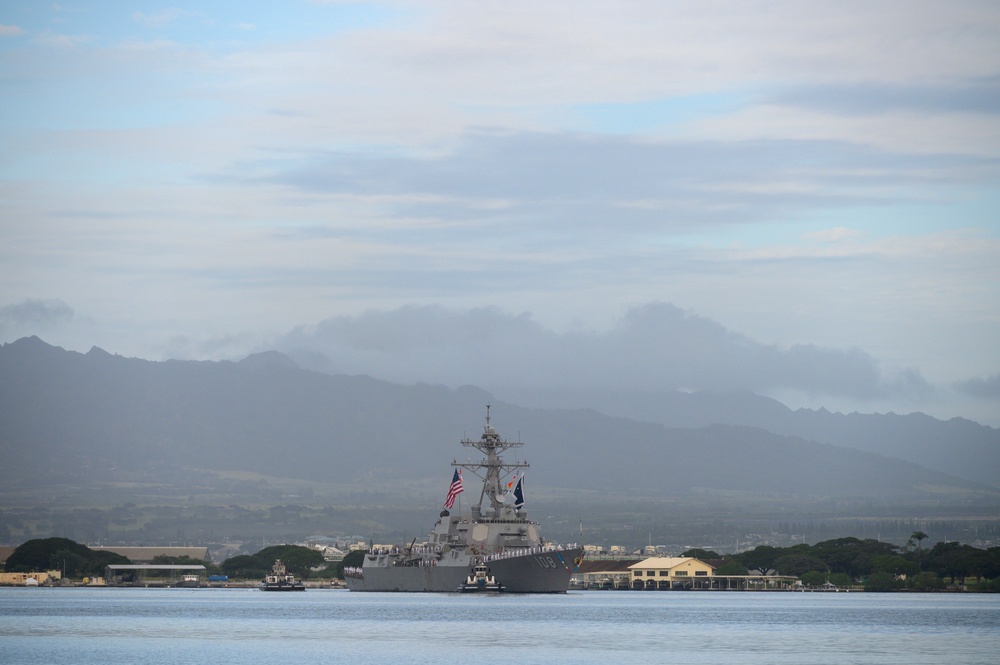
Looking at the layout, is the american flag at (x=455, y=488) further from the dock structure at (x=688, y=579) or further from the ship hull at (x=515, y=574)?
the dock structure at (x=688, y=579)

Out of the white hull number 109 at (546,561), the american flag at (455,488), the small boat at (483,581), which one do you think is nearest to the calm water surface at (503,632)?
the small boat at (483,581)

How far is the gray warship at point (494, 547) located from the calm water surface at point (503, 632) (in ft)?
12.1

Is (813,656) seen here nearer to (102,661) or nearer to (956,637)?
(956,637)

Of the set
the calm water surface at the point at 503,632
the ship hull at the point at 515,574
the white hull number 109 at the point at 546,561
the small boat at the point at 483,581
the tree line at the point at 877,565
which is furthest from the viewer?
the tree line at the point at 877,565

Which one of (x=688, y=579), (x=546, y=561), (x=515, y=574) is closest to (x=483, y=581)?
(x=515, y=574)

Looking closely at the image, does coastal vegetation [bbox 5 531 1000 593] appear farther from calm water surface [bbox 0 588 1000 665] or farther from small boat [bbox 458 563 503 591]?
small boat [bbox 458 563 503 591]

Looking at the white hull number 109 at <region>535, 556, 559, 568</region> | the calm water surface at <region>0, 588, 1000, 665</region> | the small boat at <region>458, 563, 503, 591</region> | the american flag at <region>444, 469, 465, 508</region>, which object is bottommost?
the calm water surface at <region>0, 588, 1000, 665</region>

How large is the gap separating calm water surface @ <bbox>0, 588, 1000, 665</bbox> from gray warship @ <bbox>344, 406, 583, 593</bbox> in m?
3.68

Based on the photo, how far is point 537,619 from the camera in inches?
3797

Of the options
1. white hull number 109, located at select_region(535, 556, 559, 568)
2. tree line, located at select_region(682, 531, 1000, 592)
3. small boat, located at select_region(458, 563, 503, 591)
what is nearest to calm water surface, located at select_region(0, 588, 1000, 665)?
small boat, located at select_region(458, 563, 503, 591)

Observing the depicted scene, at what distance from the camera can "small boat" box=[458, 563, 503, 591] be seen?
129000 mm

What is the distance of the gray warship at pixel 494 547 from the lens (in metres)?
129

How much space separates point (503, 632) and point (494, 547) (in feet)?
158

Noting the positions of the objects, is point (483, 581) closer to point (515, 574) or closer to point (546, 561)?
point (515, 574)
